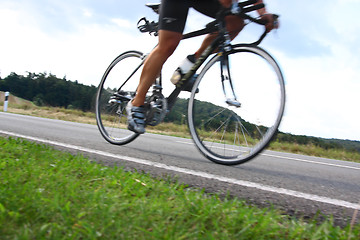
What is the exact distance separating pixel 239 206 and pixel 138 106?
1874mm

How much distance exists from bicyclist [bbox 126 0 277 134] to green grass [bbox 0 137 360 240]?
59.4 inches

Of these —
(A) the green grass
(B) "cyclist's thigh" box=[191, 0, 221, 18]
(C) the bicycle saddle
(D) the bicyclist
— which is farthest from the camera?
(C) the bicycle saddle

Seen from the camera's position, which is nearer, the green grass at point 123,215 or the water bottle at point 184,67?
the green grass at point 123,215

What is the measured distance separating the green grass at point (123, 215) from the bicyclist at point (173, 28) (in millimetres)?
1508

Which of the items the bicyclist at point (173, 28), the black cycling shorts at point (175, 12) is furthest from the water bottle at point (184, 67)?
the black cycling shorts at point (175, 12)

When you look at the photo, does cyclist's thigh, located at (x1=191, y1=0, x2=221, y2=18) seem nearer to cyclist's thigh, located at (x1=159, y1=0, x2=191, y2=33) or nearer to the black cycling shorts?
the black cycling shorts

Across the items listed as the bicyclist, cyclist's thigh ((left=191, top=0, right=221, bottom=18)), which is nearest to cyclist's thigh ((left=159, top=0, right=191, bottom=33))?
the bicyclist

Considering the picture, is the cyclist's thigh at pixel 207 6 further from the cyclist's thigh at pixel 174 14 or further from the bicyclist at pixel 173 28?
the cyclist's thigh at pixel 174 14

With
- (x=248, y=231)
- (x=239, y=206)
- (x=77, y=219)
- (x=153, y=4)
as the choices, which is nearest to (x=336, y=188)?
(x=239, y=206)

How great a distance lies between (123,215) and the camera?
3.96ft

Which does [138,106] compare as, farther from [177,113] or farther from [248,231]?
[248,231]

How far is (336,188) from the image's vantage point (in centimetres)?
238

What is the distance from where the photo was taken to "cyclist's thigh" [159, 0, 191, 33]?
8.73 feet

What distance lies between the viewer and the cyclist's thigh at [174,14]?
2.66m
